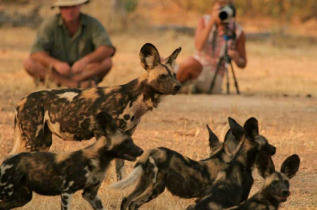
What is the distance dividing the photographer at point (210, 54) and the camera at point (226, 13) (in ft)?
0.66

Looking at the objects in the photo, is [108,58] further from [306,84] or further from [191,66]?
[306,84]

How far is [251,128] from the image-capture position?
4.68 metres

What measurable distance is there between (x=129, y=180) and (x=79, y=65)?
538 centimetres

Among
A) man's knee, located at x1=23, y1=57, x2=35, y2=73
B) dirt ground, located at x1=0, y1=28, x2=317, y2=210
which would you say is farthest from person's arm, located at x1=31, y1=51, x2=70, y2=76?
dirt ground, located at x1=0, y1=28, x2=317, y2=210

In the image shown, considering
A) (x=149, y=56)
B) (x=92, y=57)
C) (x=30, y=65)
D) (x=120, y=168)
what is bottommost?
(x=30, y=65)

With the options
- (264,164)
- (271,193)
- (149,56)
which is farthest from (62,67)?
(271,193)

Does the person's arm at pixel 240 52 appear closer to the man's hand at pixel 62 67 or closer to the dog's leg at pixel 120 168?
the man's hand at pixel 62 67

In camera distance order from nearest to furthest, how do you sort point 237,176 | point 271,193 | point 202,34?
point 271,193
point 237,176
point 202,34

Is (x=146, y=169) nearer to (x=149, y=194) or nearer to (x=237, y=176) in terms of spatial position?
(x=149, y=194)

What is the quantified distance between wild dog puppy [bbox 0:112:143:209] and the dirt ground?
536 mm

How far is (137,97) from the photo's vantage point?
5387 mm

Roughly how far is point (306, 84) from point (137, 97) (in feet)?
23.7

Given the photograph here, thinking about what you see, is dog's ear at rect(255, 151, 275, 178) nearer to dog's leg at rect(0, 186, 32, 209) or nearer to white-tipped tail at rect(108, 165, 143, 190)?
white-tipped tail at rect(108, 165, 143, 190)

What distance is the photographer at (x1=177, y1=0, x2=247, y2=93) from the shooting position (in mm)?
10516
